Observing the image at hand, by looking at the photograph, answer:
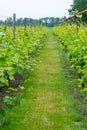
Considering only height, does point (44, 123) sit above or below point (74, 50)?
below

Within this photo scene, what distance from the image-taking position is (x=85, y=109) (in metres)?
7.46

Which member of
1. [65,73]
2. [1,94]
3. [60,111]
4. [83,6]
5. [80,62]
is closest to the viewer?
[60,111]

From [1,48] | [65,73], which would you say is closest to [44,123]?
[1,48]

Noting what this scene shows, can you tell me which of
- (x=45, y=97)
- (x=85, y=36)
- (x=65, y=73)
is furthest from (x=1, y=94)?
(x=65, y=73)

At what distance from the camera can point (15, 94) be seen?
8617 millimetres

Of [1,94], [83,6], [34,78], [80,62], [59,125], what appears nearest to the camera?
[59,125]

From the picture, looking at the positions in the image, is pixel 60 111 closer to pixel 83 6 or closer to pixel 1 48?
pixel 1 48

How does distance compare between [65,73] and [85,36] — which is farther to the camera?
[65,73]

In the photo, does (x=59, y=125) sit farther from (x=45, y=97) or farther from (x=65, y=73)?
(x=65, y=73)

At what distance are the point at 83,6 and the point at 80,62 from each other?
113 feet

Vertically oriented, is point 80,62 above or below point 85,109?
above

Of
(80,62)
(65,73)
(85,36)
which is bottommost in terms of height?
(65,73)

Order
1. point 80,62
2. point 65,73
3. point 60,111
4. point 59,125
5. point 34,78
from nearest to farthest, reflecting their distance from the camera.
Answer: point 59,125 → point 60,111 → point 80,62 → point 34,78 → point 65,73

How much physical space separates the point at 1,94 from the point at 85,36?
2590 mm
